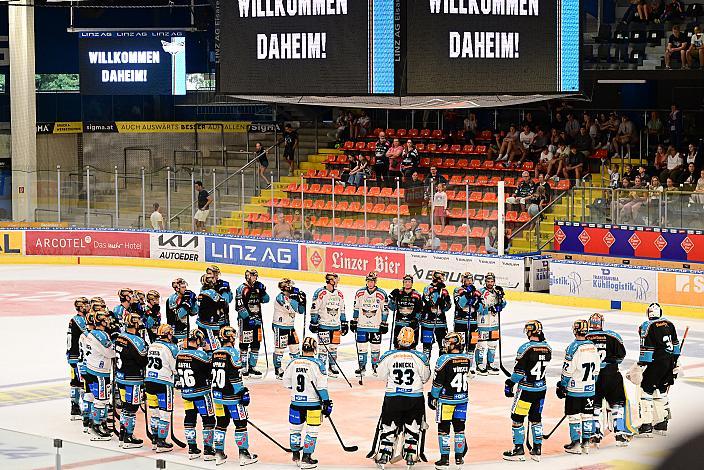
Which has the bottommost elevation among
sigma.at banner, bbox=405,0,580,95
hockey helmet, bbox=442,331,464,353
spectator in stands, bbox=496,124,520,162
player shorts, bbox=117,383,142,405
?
player shorts, bbox=117,383,142,405

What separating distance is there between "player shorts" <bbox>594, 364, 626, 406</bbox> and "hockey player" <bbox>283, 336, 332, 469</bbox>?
2.63m

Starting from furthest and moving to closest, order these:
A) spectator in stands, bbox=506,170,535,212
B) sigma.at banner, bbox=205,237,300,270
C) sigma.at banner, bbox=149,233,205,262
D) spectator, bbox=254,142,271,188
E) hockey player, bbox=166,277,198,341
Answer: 1. spectator, bbox=254,142,271,188
2. sigma.at banner, bbox=149,233,205,262
3. sigma.at banner, bbox=205,237,300,270
4. spectator in stands, bbox=506,170,535,212
5. hockey player, bbox=166,277,198,341

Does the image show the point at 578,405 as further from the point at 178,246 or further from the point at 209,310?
the point at 178,246

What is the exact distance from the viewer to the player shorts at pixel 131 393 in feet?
35.1

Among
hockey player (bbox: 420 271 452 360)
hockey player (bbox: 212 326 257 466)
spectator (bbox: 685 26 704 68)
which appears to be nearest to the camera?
hockey player (bbox: 212 326 257 466)

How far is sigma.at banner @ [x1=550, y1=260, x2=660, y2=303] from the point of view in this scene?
1984cm

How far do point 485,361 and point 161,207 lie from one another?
14.0 meters

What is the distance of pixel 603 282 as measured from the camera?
20391 millimetres

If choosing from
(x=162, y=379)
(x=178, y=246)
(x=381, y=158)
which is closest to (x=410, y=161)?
(x=381, y=158)

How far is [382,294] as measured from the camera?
1434cm

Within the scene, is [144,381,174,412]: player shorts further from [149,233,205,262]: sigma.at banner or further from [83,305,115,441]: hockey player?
[149,233,205,262]: sigma.at banner

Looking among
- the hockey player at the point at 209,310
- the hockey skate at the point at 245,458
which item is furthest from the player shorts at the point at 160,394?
the hockey player at the point at 209,310

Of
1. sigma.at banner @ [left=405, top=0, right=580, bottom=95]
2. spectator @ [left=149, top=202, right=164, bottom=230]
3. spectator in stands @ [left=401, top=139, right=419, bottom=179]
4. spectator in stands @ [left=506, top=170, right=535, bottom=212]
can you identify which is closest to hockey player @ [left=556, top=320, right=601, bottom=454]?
sigma.at banner @ [left=405, top=0, right=580, bottom=95]

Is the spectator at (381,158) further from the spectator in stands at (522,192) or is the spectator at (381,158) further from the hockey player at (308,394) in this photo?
the hockey player at (308,394)
